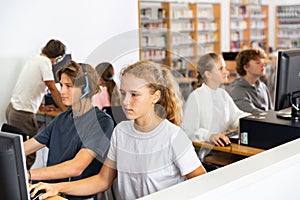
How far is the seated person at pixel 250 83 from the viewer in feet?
11.7

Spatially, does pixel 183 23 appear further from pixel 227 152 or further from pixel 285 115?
pixel 227 152

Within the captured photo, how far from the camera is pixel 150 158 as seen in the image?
1943 mm

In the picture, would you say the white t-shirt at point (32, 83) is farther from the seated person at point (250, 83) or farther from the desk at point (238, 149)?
the desk at point (238, 149)

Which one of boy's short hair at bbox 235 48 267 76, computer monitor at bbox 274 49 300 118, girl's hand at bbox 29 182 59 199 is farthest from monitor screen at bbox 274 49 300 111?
girl's hand at bbox 29 182 59 199

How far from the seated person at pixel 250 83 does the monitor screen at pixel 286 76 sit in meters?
0.87

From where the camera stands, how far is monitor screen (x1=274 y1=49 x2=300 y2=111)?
252cm

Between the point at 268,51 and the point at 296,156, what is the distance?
9.17 meters

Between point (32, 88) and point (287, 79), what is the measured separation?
233 centimetres

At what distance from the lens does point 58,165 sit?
2.19 metres

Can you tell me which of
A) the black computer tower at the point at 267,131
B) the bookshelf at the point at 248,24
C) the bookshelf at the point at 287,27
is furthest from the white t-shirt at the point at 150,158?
the bookshelf at the point at 287,27

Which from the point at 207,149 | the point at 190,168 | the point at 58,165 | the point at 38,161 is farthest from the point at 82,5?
the point at 190,168

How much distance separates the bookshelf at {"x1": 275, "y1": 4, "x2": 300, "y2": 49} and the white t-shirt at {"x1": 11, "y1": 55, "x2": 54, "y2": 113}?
25.9 ft

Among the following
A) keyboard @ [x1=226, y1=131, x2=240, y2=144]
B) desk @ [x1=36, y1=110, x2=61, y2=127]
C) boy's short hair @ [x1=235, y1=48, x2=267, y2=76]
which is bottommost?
desk @ [x1=36, y1=110, x2=61, y2=127]

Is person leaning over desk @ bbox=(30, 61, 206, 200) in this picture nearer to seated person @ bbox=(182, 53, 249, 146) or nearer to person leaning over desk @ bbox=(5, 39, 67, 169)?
seated person @ bbox=(182, 53, 249, 146)
